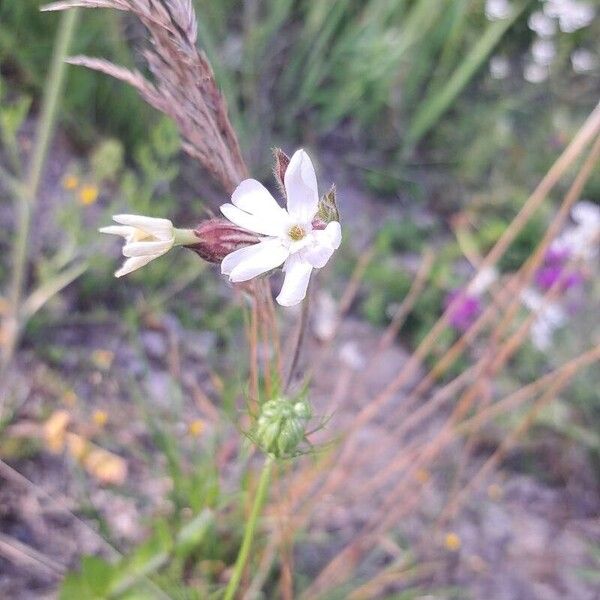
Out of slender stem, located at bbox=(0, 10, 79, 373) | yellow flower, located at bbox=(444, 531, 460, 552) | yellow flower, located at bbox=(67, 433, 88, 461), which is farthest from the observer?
yellow flower, located at bbox=(444, 531, 460, 552)

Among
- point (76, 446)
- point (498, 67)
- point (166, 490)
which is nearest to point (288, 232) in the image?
point (166, 490)

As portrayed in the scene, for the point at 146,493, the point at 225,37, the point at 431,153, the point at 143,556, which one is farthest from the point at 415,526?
the point at 225,37

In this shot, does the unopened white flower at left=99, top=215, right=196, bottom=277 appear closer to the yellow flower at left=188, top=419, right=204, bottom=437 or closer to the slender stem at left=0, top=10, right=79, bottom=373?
the slender stem at left=0, top=10, right=79, bottom=373

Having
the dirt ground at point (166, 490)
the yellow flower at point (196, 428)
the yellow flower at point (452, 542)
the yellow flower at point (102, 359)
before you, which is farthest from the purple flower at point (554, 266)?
the yellow flower at point (102, 359)

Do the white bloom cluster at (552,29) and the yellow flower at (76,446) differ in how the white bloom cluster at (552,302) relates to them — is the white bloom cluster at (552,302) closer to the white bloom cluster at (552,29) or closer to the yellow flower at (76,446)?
the white bloom cluster at (552,29)

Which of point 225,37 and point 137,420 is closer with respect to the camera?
point 137,420

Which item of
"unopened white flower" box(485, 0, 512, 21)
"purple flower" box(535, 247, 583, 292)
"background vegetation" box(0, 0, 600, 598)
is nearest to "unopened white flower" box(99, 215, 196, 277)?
"background vegetation" box(0, 0, 600, 598)

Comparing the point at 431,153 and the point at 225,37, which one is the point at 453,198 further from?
the point at 225,37
